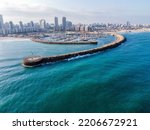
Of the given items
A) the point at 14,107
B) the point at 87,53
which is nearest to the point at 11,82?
the point at 14,107

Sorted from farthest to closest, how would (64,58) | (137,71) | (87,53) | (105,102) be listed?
(87,53) < (64,58) < (137,71) < (105,102)

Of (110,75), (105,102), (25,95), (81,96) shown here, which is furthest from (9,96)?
(110,75)

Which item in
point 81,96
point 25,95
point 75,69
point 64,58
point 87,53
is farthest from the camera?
point 87,53

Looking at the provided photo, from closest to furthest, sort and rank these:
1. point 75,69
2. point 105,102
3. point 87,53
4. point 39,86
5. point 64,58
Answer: point 105,102 → point 39,86 → point 75,69 → point 64,58 → point 87,53

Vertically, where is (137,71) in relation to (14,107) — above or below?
above

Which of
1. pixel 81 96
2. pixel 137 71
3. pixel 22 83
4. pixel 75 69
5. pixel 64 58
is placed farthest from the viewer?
pixel 64 58

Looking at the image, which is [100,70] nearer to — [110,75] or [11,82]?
[110,75]

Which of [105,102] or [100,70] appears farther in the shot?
[100,70]

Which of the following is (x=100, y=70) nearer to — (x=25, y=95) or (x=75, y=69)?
(x=75, y=69)

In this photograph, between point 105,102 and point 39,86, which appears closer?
point 105,102
